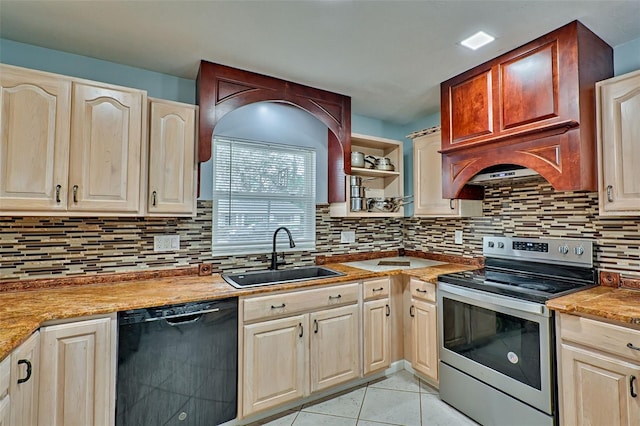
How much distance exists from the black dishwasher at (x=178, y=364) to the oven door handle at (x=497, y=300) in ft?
4.68

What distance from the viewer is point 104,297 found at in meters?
1.75

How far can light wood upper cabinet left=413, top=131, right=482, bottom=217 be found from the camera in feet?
8.82

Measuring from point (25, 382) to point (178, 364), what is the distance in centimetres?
64

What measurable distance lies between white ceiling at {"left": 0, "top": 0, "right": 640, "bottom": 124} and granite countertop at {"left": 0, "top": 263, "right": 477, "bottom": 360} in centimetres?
147

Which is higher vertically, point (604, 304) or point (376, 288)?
point (604, 304)

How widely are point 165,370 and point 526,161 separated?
2.44 metres

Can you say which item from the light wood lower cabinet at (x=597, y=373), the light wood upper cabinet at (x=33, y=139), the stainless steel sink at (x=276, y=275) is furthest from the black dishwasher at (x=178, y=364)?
the light wood lower cabinet at (x=597, y=373)

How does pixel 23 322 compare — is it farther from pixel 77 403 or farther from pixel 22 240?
pixel 22 240

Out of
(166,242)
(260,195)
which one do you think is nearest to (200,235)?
(166,242)

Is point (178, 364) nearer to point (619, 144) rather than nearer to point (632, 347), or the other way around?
point (632, 347)

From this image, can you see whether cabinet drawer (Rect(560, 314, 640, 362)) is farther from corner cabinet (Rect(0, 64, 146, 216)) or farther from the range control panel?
corner cabinet (Rect(0, 64, 146, 216))

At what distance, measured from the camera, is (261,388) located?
201 centimetres

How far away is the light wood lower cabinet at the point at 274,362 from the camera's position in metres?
1.98

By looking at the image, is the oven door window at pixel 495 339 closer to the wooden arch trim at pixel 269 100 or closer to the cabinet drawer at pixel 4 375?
the wooden arch trim at pixel 269 100
